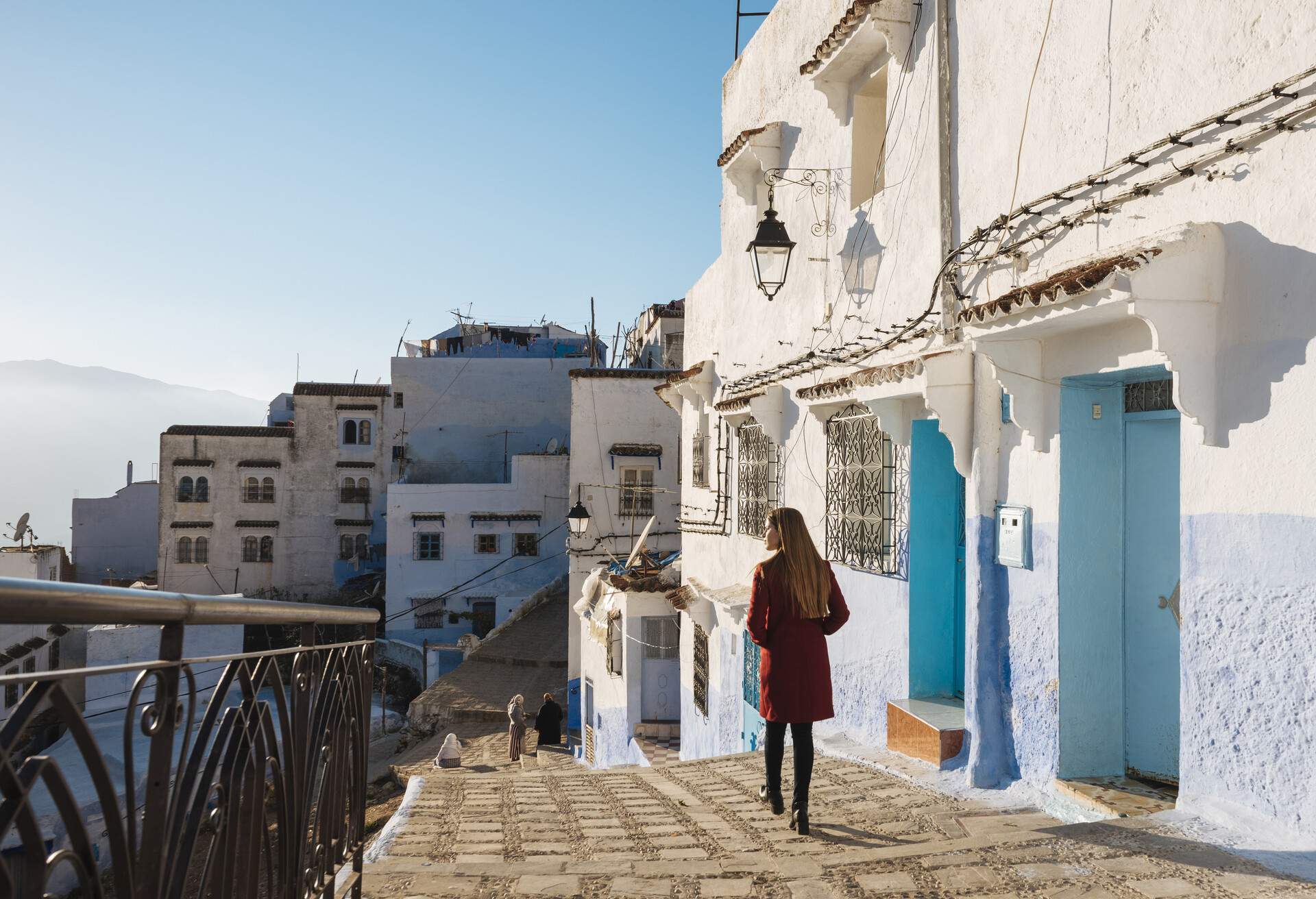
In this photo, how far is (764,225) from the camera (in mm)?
8773

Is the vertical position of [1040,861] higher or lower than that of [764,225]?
lower

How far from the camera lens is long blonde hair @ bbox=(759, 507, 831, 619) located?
5004 millimetres

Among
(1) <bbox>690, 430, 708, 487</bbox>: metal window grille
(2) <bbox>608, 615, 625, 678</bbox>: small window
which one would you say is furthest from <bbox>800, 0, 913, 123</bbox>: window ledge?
(2) <bbox>608, 615, 625, 678</bbox>: small window

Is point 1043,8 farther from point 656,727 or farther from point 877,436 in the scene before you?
point 656,727

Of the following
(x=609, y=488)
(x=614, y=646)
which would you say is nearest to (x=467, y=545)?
(x=609, y=488)

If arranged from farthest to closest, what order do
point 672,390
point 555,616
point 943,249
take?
point 555,616 < point 672,390 < point 943,249

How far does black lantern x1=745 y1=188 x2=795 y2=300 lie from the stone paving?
15.1ft

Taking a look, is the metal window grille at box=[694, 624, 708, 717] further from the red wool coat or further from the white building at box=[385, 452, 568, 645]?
the white building at box=[385, 452, 568, 645]

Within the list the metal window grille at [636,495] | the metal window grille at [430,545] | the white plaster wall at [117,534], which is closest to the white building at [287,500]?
the metal window grille at [430,545]

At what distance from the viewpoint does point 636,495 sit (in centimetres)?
2600

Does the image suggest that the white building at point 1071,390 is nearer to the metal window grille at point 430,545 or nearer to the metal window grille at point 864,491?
the metal window grille at point 864,491

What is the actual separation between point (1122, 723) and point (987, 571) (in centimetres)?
110

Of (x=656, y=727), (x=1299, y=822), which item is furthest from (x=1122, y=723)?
(x=656, y=727)

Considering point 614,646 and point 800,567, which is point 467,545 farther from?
point 800,567
